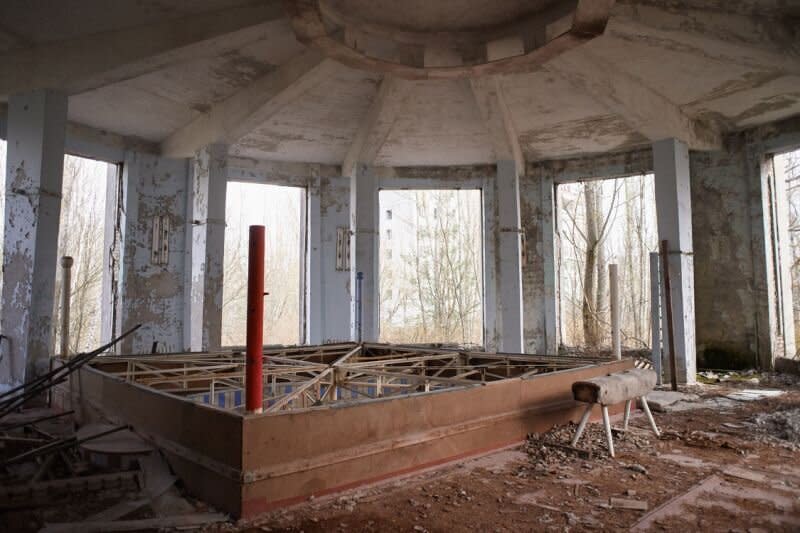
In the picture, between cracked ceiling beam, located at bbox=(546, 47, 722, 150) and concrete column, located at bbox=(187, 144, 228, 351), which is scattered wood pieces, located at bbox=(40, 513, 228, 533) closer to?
concrete column, located at bbox=(187, 144, 228, 351)

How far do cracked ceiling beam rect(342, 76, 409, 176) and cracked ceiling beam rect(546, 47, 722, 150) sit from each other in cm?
295

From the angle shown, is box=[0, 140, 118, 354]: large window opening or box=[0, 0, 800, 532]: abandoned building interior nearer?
box=[0, 0, 800, 532]: abandoned building interior

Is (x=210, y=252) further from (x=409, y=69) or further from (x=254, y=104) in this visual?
(x=409, y=69)

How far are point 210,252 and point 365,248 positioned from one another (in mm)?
3518

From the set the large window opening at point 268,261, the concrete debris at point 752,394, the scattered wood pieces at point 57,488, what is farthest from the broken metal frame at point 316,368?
the large window opening at point 268,261

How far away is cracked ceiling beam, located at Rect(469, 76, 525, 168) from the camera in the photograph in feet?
34.4

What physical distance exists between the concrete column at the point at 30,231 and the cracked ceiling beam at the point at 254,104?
306 centimetres

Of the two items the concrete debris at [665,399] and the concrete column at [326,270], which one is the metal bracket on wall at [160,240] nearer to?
the concrete column at [326,270]

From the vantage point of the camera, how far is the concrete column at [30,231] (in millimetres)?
8125

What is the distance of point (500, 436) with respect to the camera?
5.98 meters

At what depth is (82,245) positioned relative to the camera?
1844 cm

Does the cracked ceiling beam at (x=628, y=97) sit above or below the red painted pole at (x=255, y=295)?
above

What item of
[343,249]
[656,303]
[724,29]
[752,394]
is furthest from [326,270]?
[724,29]

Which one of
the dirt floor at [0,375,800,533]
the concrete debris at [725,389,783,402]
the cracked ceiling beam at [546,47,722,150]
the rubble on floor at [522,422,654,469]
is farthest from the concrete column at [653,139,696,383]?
the rubble on floor at [522,422,654,469]
